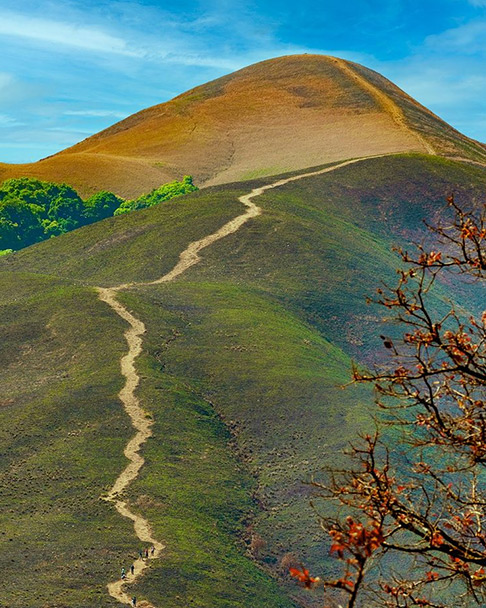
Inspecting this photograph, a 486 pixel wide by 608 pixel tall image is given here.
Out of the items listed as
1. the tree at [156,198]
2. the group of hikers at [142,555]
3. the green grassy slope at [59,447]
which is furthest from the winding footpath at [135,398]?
the tree at [156,198]

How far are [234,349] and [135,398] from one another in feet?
52.4

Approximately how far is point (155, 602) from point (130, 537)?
883 centimetres

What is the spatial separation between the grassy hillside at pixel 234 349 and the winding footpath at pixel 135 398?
868 millimetres

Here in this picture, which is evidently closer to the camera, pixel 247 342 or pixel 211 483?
pixel 211 483

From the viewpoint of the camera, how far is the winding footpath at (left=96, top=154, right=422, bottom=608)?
61406 millimetres

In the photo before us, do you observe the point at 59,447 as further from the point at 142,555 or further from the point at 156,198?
the point at 156,198

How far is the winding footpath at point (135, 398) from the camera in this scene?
61406mm

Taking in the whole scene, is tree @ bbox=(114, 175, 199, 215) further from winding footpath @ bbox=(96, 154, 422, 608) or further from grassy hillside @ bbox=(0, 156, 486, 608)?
winding footpath @ bbox=(96, 154, 422, 608)

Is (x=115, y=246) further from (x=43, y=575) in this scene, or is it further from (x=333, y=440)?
(x=43, y=575)

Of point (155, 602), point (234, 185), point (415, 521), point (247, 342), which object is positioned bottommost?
point (155, 602)

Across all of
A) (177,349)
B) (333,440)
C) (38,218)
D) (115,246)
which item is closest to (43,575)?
(333,440)

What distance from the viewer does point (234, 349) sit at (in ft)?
332

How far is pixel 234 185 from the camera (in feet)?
574

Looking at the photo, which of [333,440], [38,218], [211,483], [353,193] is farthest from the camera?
[38,218]
